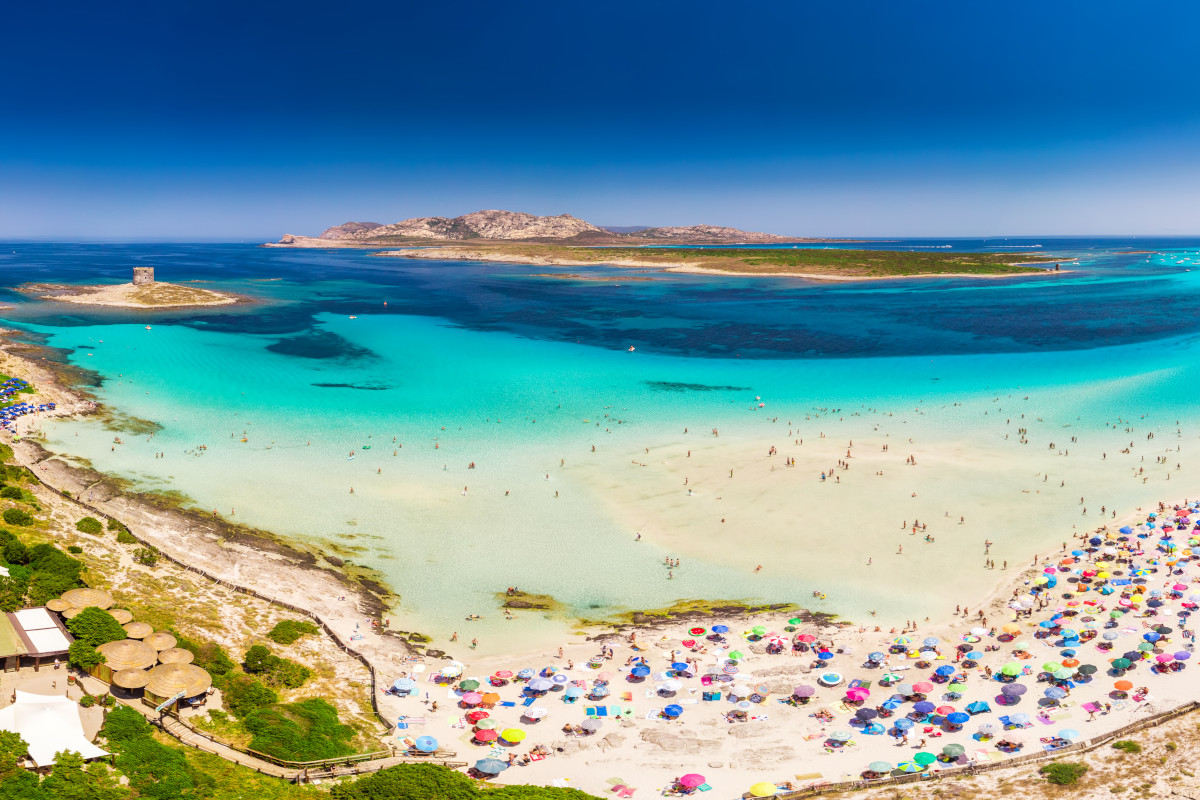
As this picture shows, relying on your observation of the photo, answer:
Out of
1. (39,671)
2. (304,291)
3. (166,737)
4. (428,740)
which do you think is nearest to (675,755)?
(428,740)

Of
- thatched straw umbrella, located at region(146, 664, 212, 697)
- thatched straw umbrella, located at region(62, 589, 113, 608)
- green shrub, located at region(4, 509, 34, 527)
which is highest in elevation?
green shrub, located at region(4, 509, 34, 527)

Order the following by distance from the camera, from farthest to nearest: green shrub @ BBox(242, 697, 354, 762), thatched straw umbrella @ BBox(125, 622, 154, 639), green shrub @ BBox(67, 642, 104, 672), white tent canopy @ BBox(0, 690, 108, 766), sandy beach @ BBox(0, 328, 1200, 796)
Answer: thatched straw umbrella @ BBox(125, 622, 154, 639) → green shrub @ BBox(67, 642, 104, 672) → sandy beach @ BBox(0, 328, 1200, 796) → green shrub @ BBox(242, 697, 354, 762) → white tent canopy @ BBox(0, 690, 108, 766)

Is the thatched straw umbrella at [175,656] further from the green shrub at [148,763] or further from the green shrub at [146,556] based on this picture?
the green shrub at [146,556]

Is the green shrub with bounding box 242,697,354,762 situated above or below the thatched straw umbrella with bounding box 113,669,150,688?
below

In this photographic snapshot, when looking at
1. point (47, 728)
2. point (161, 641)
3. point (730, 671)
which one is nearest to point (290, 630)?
point (161, 641)

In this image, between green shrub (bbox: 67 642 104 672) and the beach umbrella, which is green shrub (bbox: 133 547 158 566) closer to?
green shrub (bbox: 67 642 104 672)

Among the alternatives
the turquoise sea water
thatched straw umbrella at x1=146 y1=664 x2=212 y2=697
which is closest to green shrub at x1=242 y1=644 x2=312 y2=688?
thatched straw umbrella at x1=146 y1=664 x2=212 y2=697

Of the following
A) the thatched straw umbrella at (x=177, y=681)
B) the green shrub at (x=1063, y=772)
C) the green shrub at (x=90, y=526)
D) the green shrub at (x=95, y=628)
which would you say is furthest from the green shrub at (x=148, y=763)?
the green shrub at (x=1063, y=772)

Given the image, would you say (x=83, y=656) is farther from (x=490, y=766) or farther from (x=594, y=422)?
(x=594, y=422)
